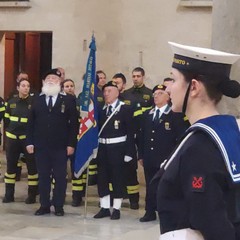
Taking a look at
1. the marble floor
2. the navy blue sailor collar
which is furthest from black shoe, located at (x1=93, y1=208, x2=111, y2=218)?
the navy blue sailor collar

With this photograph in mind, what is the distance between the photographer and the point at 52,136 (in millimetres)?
8984

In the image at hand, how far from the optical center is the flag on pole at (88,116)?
29.3ft

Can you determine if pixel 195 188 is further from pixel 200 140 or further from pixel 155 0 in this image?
pixel 155 0

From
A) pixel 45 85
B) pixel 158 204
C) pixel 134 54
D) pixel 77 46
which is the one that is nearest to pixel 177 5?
pixel 134 54

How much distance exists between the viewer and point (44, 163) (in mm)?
9023

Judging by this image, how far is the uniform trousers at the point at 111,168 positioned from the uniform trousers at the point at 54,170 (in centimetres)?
52

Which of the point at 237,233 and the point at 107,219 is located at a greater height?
the point at 237,233

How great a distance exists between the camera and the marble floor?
7.83 meters

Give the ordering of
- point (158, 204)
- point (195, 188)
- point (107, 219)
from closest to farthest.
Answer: point (195, 188) → point (158, 204) → point (107, 219)

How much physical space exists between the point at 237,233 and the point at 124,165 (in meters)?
6.51

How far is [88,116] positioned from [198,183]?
22.0 ft

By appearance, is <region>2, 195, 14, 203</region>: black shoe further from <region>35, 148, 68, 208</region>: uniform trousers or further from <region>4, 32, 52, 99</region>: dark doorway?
<region>4, 32, 52, 99</region>: dark doorway

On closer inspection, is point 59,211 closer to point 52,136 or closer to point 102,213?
point 102,213

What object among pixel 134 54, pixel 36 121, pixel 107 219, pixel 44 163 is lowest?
pixel 107 219
